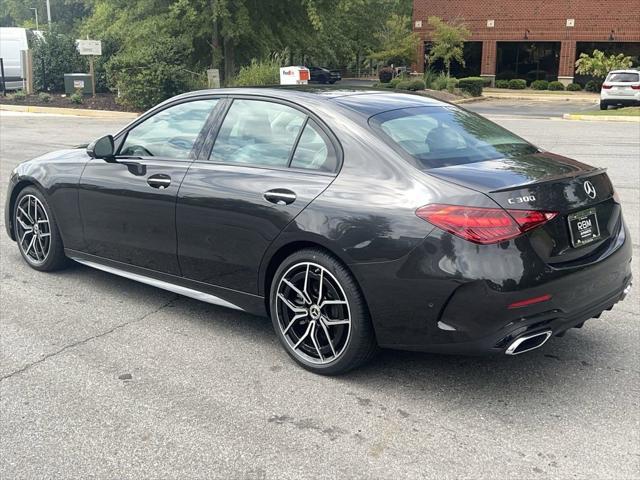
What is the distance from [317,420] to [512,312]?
44.0 inches

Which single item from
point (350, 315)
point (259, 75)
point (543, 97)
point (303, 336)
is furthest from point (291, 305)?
point (543, 97)

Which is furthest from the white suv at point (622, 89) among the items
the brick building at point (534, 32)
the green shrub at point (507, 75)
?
the green shrub at point (507, 75)

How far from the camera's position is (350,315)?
12.3 ft

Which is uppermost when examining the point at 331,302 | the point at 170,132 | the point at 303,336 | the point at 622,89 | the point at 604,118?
the point at 622,89

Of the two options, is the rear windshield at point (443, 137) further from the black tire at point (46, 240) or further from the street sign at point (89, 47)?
the street sign at point (89, 47)

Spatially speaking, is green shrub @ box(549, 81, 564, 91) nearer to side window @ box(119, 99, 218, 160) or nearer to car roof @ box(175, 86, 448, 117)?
car roof @ box(175, 86, 448, 117)

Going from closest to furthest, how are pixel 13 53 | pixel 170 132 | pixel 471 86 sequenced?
pixel 170 132 < pixel 13 53 < pixel 471 86

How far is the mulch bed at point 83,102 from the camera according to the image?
1011 inches

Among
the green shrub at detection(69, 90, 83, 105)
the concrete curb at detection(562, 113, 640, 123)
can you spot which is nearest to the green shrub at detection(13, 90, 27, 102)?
the green shrub at detection(69, 90, 83, 105)

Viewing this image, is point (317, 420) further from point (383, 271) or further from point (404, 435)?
point (383, 271)

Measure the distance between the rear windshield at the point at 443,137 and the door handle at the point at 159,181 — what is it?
1.49 m

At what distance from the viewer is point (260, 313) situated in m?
4.31

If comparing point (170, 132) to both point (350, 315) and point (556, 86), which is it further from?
point (556, 86)

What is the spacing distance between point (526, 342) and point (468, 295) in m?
0.41
